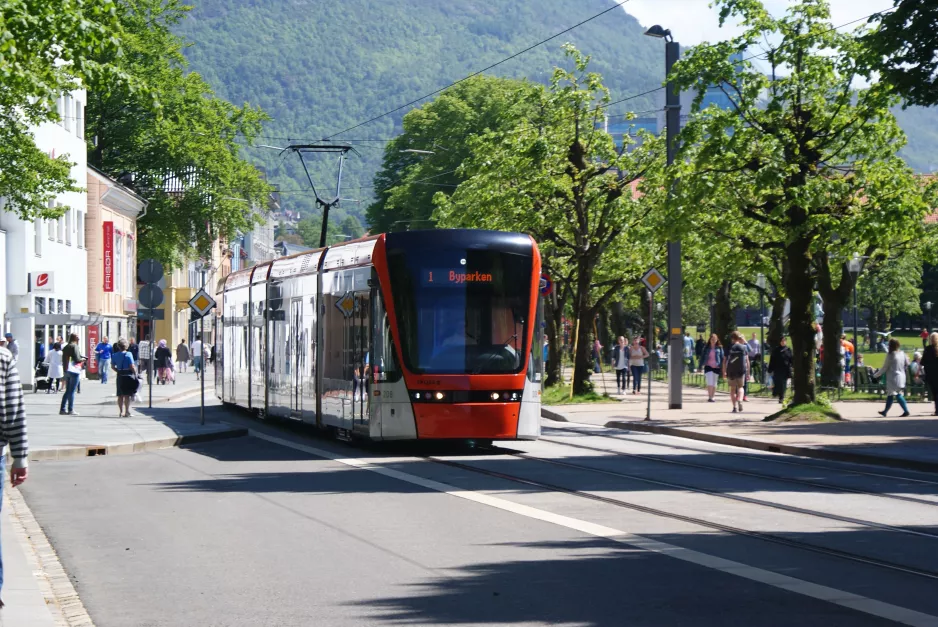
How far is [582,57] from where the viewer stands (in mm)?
40125

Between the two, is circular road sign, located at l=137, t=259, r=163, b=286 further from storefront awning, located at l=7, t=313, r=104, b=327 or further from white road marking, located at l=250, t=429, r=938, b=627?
white road marking, located at l=250, t=429, r=938, b=627

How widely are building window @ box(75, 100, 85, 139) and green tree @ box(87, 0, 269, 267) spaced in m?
2.80

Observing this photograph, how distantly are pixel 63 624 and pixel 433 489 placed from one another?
821 cm

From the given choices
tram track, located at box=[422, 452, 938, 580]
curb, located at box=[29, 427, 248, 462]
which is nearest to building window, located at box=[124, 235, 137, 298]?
curb, located at box=[29, 427, 248, 462]

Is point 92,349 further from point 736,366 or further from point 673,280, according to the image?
point 736,366

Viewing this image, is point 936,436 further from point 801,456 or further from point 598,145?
point 598,145

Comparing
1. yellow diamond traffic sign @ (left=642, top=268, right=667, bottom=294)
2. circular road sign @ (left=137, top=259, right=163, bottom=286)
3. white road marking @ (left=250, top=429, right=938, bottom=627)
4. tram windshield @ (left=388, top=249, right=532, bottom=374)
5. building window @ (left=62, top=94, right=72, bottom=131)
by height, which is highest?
building window @ (left=62, top=94, right=72, bottom=131)

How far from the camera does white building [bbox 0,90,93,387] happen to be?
48.9 metres

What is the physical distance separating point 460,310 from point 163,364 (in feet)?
122

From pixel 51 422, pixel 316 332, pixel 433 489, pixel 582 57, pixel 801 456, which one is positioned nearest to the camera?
pixel 433 489

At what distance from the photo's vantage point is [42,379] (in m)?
48.2

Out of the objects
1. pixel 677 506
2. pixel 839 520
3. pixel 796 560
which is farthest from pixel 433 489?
pixel 796 560

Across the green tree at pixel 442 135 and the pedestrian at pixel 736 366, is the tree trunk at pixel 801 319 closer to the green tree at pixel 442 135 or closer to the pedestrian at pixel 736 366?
the pedestrian at pixel 736 366

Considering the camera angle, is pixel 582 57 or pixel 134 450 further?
pixel 582 57
